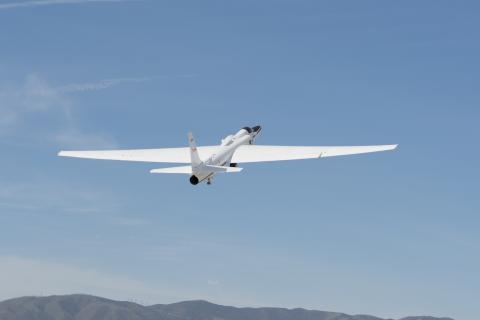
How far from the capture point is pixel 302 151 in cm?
11412

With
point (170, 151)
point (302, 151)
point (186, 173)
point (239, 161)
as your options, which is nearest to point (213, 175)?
point (186, 173)

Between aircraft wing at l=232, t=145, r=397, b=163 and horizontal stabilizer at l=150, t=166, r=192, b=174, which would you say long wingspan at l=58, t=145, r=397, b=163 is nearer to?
aircraft wing at l=232, t=145, r=397, b=163

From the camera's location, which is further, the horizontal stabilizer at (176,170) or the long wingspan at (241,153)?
the long wingspan at (241,153)

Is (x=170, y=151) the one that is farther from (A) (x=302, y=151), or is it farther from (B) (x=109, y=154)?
(A) (x=302, y=151)

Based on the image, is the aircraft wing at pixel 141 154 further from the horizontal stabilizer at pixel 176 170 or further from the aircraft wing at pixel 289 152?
the horizontal stabilizer at pixel 176 170

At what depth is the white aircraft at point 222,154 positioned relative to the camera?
94062mm

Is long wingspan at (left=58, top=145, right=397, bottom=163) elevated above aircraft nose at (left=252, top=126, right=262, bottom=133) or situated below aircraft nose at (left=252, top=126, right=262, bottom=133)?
below

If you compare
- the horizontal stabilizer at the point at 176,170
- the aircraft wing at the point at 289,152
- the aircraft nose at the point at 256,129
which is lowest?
the horizontal stabilizer at the point at 176,170

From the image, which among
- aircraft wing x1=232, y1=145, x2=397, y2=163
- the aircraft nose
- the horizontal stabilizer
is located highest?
the aircraft nose

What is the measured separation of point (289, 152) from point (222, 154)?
13.2 m

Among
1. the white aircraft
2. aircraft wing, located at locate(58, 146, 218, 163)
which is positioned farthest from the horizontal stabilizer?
aircraft wing, located at locate(58, 146, 218, 163)

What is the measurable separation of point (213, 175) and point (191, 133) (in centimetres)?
653

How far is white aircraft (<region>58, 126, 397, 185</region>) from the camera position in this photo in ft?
309

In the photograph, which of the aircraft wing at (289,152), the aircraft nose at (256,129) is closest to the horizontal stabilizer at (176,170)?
the aircraft wing at (289,152)
